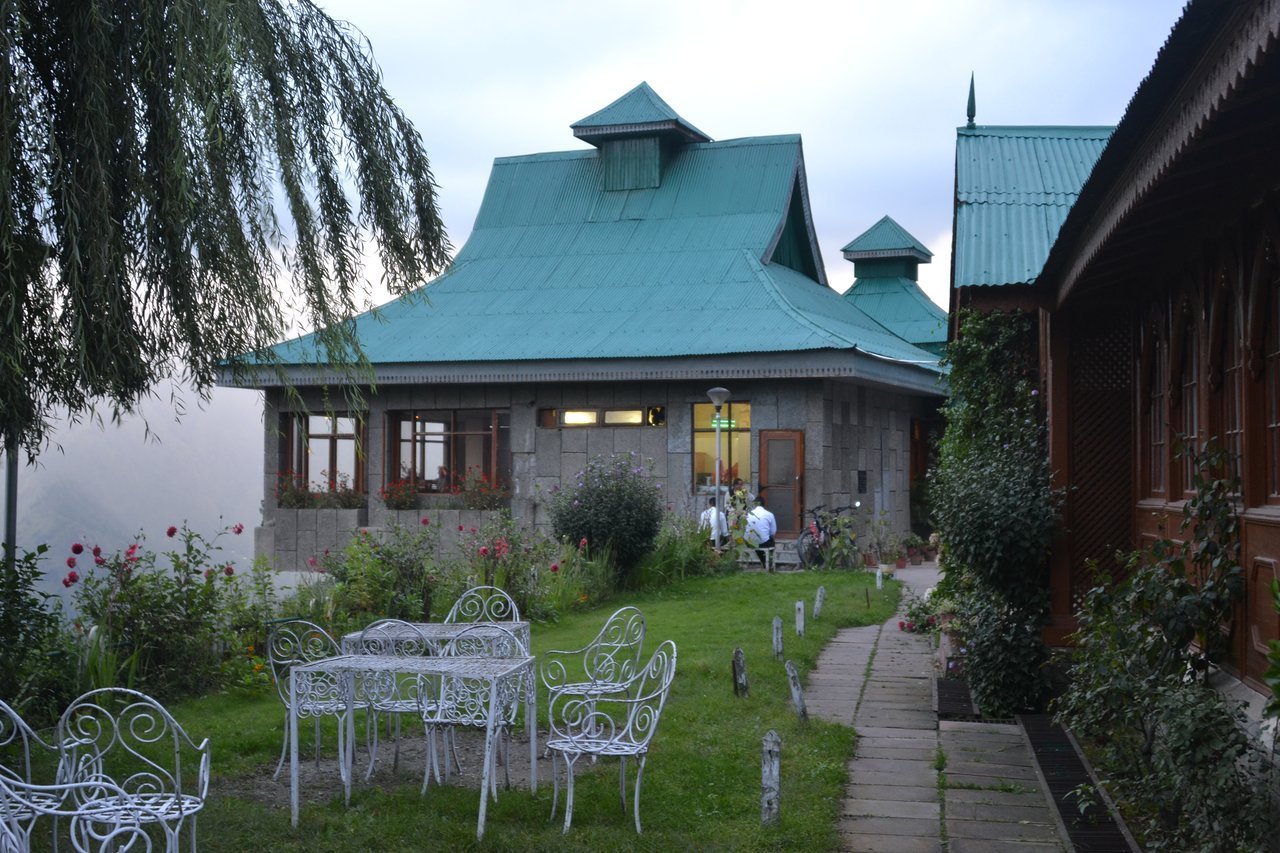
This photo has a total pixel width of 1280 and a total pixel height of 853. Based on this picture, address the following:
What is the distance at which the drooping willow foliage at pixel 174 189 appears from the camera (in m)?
6.08

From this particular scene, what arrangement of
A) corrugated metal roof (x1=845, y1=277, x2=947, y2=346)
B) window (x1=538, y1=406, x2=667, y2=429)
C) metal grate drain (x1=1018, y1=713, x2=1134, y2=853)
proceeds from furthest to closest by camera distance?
corrugated metal roof (x1=845, y1=277, x2=947, y2=346) → window (x1=538, y1=406, x2=667, y2=429) → metal grate drain (x1=1018, y1=713, x2=1134, y2=853)

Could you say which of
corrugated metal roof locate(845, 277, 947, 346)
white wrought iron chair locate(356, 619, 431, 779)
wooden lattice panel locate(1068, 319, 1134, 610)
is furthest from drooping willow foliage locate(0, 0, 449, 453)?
corrugated metal roof locate(845, 277, 947, 346)

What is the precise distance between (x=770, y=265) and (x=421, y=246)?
1805 centimetres

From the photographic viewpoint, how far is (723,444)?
76.7 feet

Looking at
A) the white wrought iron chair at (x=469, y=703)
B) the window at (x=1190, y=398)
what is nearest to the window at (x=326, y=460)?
the white wrought iron chair at (x=469, y=703)

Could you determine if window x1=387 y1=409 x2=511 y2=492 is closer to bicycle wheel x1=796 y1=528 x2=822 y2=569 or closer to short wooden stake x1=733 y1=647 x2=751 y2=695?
bicycle wheel x1=796 y1=528 x2=822 y2=569

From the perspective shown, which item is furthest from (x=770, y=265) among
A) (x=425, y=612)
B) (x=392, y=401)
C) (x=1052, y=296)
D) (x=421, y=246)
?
(x=421, y=246)

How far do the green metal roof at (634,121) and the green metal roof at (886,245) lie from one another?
12124mm

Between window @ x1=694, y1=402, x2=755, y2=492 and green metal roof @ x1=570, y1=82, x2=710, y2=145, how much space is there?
22.6 ft

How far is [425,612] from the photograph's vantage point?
13.5 m

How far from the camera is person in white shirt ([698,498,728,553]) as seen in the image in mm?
20219

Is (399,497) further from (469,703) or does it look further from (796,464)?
(469,703)

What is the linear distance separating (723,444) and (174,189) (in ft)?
57.3

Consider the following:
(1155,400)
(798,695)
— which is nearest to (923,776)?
(798,695)
